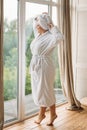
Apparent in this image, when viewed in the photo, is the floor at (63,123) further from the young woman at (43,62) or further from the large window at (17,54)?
the young woman at (43,62)

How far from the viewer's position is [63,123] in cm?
406

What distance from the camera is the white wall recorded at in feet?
17.5

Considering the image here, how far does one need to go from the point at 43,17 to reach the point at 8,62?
0.84 m

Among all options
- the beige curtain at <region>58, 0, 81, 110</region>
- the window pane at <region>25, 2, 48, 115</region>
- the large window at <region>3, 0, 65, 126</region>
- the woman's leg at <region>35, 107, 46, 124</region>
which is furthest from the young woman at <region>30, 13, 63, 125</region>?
the beige curtain at <region>58, 0, 81, 110</region>

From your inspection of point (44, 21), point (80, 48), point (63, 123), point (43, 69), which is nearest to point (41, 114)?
point (63, 123)

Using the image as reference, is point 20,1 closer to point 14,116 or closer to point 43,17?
point 43,17

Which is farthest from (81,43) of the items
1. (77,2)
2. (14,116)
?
(14,116)

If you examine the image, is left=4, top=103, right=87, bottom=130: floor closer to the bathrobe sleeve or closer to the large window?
the large window

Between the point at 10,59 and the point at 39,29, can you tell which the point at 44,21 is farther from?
the point at 10,59

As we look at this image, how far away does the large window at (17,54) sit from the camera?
391cm

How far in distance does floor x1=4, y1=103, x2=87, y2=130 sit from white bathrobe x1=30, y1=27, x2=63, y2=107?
0.34 meters

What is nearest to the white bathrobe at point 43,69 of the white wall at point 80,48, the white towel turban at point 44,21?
the white towel turban at point 44,21

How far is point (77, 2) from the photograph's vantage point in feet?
17.6

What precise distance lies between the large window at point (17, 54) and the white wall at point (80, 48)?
1.24 metres
